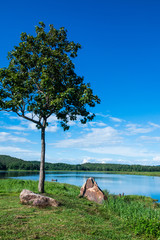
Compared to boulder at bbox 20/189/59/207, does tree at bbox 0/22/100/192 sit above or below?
above

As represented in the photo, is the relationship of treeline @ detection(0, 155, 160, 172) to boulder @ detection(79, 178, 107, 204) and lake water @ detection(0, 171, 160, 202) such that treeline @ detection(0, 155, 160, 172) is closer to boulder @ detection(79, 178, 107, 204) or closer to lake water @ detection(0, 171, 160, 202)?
lake water @ detection(0, 171, 160, 202)

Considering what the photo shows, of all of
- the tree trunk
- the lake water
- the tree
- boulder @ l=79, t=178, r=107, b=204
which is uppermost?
the tree

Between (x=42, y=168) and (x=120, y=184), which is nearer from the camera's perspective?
(x=42, y=168)

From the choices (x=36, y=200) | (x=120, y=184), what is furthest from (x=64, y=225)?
(x=120, y=184)

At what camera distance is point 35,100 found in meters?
16.2

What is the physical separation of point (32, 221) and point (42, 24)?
1600cm

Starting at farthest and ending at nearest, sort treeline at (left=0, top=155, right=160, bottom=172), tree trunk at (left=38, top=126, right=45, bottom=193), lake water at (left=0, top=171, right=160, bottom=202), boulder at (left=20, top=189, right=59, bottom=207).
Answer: treeline at (left=0, top=155, right=160, bottom=172)
lake water at (left=0, top=171, right=160, bottom=202)
tree trunk at (left=38, top=126, right=45, bottom=193)
boulder at (left=20, top=189, right=59, bottom=207)

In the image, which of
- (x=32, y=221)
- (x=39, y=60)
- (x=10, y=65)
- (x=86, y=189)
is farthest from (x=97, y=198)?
(x=10, y=65)

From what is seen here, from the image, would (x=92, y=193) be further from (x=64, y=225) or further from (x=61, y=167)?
(x=61, y=167)

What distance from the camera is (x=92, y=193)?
15.9 meters

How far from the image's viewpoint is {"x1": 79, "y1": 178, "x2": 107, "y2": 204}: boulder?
1509 centimetres

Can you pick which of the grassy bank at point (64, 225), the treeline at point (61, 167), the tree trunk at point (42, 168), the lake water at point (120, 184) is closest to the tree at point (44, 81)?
the tree trunk at point (42, 168)

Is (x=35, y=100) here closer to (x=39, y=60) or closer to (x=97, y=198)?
(x=39, y=60)

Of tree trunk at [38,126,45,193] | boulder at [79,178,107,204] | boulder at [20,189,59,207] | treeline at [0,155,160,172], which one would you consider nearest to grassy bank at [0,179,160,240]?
boulder at [20,189,59,207]
